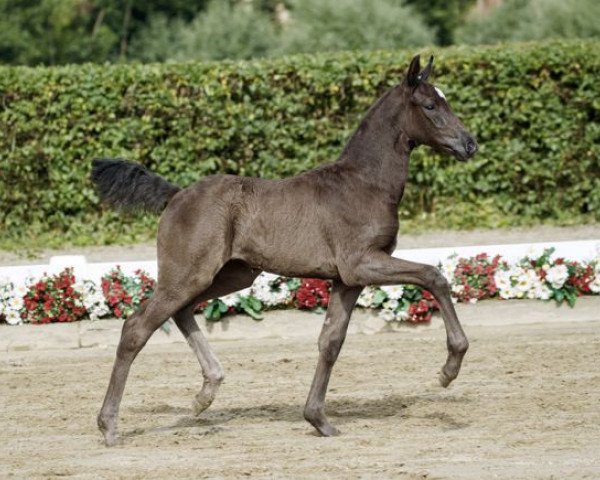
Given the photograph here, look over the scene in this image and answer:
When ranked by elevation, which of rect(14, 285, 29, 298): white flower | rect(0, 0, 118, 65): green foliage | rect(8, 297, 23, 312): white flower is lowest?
rect(0, 0, 118, 65): green foliage

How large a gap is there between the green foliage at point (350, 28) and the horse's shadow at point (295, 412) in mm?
20608

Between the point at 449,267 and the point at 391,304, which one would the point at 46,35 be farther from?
the point at 391,304

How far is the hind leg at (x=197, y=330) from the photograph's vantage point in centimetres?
727

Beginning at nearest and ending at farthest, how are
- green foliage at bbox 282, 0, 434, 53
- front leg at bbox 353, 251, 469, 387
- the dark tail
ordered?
front leg at bbox 353, 251, 469, 387 < the dark tail < green foliage at bbox 282, 0, 434, 53

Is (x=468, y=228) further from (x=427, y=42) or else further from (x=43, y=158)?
(x=427, y=42)

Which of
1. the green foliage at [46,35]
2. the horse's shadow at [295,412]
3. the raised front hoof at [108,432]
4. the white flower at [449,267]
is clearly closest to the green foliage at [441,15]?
the green foliage at [46,35]

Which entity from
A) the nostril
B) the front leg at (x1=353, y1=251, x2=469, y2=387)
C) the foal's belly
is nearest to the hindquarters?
the foal's belly

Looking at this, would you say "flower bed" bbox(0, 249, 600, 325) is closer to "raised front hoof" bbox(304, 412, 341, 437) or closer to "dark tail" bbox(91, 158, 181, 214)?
"dark tail" bbox(91, 158, 181, 214)

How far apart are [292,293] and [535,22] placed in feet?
69.8

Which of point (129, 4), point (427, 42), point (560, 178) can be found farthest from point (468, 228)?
point (129, 4)

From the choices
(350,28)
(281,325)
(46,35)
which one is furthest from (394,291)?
(46,35)

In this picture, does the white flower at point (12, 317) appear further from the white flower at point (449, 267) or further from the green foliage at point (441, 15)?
the green foliage at point (441, 15)

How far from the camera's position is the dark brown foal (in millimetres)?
6883

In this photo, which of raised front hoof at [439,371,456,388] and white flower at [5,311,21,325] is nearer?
raised front hoof at [439,371,456,388]
